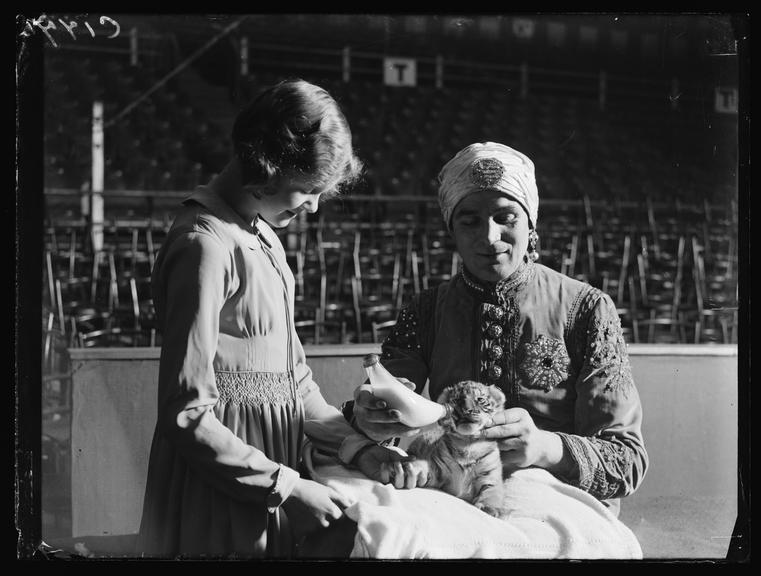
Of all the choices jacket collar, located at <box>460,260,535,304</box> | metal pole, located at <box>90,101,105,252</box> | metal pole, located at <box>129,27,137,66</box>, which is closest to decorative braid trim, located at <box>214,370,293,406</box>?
jacket collar, located at <box>460,260,535,304</box>

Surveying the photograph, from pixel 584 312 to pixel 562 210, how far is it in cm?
337

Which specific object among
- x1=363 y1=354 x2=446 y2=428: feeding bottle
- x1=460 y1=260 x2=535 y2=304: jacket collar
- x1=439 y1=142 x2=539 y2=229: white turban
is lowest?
x1=363 y1=354 x2=446 y2=428: feeding bottle

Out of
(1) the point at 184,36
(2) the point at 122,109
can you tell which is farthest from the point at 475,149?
(2) the point at 122,109

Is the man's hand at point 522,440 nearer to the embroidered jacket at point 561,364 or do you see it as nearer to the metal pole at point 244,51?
the embroidered jacket at point 561,364

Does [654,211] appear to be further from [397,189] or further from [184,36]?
[184,36]

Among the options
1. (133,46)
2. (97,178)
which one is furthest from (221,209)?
(97,178)

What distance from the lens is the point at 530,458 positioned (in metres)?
1.64

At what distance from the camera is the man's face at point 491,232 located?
5.47 feet

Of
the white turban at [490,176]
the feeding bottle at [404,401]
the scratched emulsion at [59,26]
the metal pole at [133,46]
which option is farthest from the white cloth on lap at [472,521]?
the metal pole at [133,46]

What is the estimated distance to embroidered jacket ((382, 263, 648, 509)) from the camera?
1666 millimetres

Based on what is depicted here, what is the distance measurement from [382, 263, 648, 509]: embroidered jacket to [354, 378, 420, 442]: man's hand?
0.15 m

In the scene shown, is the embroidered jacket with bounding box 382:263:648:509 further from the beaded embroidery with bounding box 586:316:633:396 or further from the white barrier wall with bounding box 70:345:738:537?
the white barrier wall with bounding box 70:345:738:537

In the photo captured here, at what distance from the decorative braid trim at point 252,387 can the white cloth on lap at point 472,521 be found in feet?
0.43

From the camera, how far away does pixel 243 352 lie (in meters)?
1.53
